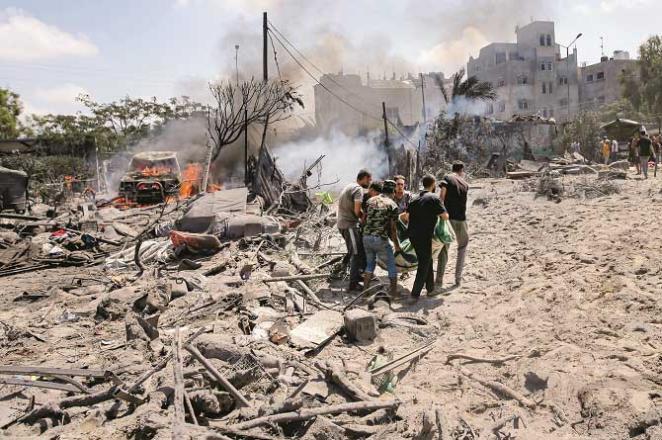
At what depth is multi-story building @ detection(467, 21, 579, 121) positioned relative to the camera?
5322 cm

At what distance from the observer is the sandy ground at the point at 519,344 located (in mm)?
3539

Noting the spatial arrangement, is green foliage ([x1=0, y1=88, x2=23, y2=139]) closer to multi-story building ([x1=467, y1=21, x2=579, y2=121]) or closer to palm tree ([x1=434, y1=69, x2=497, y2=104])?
palm tree ([x1=434, y1=69, x2=497, y2=104])

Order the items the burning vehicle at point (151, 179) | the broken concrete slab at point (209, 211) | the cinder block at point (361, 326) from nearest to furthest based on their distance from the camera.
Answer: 1. the cinder block at point (361, 326)
2. the broken concrete slab at point (209, 211)
3. the burning vehicle at point (151, 179)

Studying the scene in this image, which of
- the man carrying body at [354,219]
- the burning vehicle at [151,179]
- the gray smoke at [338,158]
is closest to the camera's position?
the man carrying body at [354,219]

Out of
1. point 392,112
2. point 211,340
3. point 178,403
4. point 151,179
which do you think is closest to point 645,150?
point 211,340

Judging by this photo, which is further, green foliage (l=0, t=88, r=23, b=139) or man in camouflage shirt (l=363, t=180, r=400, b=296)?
green foliage (l=0, t=88, r=23, b=139)

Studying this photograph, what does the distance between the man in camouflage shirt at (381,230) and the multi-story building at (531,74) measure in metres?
48.5

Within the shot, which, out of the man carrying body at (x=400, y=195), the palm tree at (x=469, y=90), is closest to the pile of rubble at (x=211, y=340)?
the man carrying body at (x=400, y=195)

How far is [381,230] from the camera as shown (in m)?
6.40

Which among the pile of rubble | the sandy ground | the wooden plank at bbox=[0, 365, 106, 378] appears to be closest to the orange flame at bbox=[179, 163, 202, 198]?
the pile of rubble

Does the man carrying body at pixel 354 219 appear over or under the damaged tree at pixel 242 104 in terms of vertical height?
under

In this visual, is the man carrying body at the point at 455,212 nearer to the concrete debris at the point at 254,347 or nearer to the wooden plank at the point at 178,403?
the concrete debris at the point at 254,347

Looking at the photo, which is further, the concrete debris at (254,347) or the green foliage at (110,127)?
the green foliage at (110,127)

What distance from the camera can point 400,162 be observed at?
64.3ft
